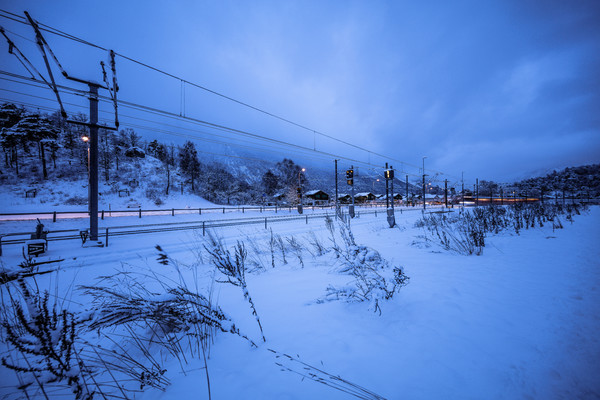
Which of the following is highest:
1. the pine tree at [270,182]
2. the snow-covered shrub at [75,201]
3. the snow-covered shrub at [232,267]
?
the pine tree at [270,182]

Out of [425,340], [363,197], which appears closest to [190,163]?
[363,197]

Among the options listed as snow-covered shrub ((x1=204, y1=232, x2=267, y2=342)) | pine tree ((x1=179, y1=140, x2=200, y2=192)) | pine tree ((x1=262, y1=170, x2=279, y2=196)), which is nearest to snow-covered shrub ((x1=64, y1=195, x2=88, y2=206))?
pine tree ((x1=179, y1=140, x2=200, y2=192))

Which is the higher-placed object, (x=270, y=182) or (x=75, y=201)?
(x=270, y=182)

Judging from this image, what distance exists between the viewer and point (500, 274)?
12.9ft

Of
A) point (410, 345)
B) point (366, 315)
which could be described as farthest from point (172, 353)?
point (410, 345)

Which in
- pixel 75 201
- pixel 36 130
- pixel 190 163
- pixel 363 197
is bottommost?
pixel 75 201

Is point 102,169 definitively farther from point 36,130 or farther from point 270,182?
point 270,182

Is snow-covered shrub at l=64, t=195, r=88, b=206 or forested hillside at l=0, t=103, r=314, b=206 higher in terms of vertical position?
forested hillside at l=0, t=103, r=314, b=206

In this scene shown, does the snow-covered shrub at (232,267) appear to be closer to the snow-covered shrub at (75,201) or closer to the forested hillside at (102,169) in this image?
the forested hillside at (102,169)

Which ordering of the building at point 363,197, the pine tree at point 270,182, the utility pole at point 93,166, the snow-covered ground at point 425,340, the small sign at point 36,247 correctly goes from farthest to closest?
the building at point 363,197
the pine tree at point 270,182
the utility pole at point 93,166
the small sign at point 36,247
the snow-covered ground at point 425,340

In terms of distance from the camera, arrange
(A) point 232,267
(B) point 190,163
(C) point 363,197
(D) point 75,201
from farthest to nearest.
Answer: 1. (C) point 363,197
2. (B) point 190,163
3. (D) point 75,201
4. (A) point 232,267

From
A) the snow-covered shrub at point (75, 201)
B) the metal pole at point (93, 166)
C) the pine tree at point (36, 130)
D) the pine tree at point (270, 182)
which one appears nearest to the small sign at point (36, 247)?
the metal pole at point (93, 166)

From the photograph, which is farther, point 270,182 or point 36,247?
point 270,182

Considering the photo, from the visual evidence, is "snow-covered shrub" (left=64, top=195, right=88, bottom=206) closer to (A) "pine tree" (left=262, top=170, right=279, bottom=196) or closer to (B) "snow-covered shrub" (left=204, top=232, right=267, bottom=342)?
(A) "pine tree" (left=262, top=170, right=279, bottom=196)
